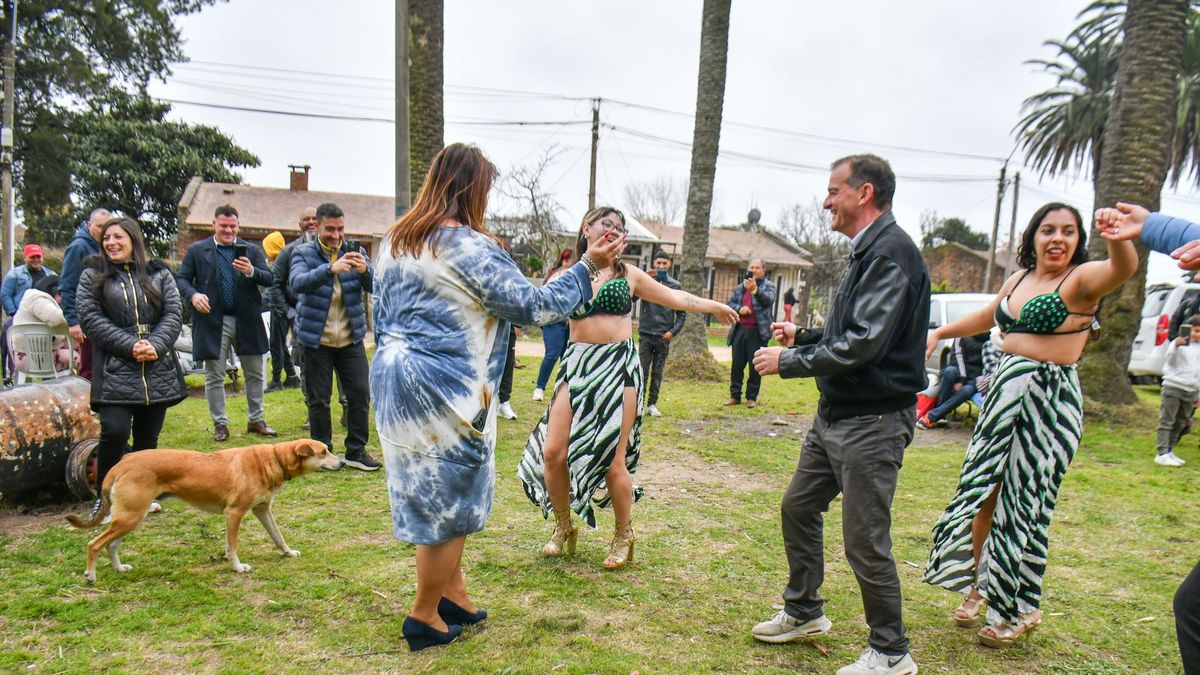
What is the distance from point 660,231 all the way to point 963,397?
26.9m

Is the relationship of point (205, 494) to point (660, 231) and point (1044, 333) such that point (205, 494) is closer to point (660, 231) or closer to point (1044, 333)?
point (1044, 333)

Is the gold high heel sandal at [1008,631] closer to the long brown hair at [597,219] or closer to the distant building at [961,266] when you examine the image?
the long brown hair at [597,219]

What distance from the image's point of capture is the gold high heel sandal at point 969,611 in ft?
11.3

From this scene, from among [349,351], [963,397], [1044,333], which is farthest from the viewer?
[963,397]

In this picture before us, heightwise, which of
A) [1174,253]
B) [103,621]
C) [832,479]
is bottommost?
[103,621]

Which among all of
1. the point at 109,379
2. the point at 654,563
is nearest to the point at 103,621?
the point at 109,379

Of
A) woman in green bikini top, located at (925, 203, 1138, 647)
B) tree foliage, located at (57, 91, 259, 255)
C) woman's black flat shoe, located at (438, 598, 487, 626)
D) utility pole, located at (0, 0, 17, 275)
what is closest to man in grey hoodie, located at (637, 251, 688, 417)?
woman in green bikini top, located at (925, 203, 1138, 647)

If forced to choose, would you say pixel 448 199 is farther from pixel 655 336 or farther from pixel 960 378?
pixel 960 378

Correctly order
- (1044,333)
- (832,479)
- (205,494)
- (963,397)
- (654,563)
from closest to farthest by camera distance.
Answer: (832,479)
(1044,333)
(205,494)
(654,563)
(963,397)

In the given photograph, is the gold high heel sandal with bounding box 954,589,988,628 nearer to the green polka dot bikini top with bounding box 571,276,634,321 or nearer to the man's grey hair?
the green polka dot bikini top with bounding box 571,276,634,321

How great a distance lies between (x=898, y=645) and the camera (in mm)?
2908

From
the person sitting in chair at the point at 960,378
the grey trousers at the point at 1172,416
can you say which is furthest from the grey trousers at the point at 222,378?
the grey trousers at the point at 1172,416

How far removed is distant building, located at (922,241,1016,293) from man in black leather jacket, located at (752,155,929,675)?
44713mm

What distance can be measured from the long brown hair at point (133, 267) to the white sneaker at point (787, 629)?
4130mm
